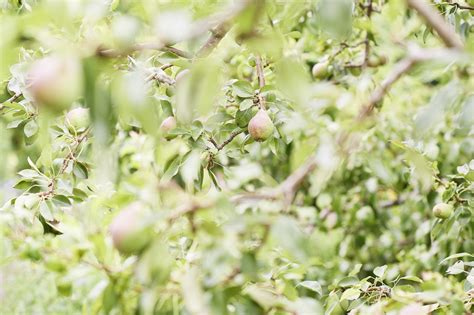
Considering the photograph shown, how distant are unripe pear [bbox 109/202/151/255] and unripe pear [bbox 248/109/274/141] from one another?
0.52 metres

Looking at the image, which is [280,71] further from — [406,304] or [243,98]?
[243,98]

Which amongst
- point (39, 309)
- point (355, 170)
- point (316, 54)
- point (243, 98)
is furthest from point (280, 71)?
point (39, 309)

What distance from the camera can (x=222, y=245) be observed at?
1.73 feet

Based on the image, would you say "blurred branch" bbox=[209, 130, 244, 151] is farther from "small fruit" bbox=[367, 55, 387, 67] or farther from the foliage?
"small fruit" bbox=[367, 55, 387, 67]

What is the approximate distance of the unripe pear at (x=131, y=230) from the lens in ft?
1.66

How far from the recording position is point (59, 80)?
48 cm

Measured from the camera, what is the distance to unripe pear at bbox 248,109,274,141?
3.43 ft

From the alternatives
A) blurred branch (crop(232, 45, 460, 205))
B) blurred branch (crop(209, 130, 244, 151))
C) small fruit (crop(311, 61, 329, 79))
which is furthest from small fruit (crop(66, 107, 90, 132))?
small fruit (crop(311, 61, 329, 79))

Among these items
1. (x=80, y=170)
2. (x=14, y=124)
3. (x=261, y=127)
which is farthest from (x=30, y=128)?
(x=261, y=127)

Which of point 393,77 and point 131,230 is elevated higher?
point 393,77

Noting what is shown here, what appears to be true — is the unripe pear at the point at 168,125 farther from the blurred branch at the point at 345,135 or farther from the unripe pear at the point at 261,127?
the blurred branch at the point at 345,135

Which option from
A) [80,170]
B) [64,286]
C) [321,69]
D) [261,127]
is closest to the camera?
[64,286]

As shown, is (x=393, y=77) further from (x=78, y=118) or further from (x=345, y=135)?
(x=78, y=118)

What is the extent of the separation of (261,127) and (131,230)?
0.56m
